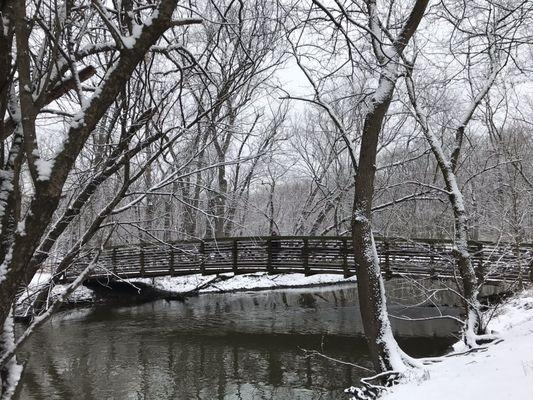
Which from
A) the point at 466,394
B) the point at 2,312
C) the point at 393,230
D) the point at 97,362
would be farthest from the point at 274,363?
the point at 393,230

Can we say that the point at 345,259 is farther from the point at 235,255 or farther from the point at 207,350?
the point at 207,350

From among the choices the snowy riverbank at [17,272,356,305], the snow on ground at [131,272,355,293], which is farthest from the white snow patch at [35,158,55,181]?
the snow on ground at [131,272,355,293]

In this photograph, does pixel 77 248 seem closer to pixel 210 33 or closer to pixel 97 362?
pixel 210 33

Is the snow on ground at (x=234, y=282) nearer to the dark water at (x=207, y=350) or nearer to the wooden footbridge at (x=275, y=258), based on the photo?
the wooden footbridge at (x=275, y=258)

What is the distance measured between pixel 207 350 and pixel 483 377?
8552mm

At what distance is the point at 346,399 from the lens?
8500 millimetres

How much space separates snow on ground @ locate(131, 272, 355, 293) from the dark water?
2.93 m

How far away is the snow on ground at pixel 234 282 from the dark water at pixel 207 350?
2.93 meters

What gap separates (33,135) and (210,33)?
8.16ft

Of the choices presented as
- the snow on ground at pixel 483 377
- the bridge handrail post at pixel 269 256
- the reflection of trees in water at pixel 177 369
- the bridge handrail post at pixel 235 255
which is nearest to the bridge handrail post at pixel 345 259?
the bridge handrail post at pixel 269 256

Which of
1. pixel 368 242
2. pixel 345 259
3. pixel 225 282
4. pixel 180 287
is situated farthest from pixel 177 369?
pixel 225 282

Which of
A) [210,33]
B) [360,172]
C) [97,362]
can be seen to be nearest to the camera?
[210,33]

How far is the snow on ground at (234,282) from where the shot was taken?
2145 cm

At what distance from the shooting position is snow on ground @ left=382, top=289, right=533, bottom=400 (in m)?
4.16
